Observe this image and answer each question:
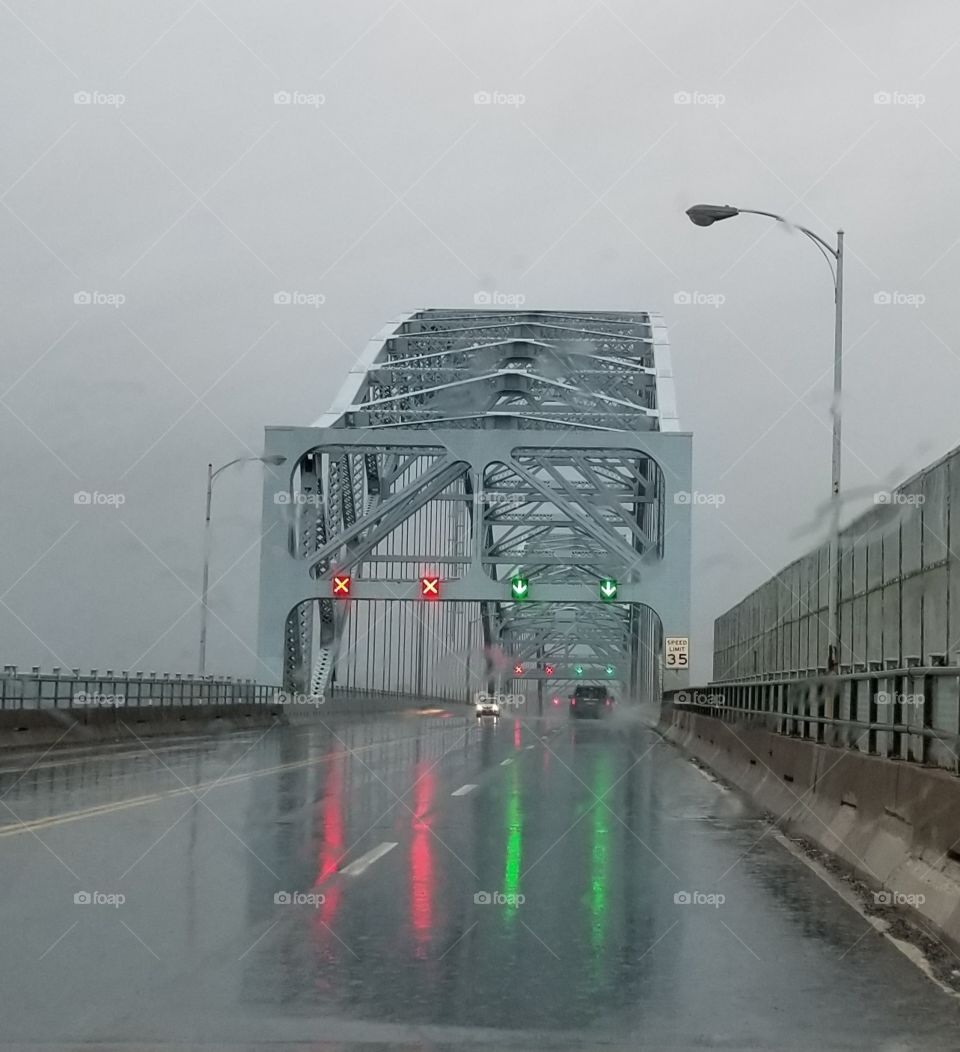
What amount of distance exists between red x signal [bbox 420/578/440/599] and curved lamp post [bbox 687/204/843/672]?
2970cm

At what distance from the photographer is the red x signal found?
2117 inches

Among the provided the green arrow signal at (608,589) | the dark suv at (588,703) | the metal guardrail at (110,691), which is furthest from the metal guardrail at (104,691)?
the dark suv at (588,703)

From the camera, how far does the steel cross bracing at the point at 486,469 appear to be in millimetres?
64562

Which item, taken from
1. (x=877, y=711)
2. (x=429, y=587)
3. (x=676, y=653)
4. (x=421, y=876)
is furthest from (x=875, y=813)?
(x=429, y=587)

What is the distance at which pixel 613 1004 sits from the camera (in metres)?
7.32

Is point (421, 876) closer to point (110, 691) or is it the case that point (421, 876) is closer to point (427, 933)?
point (427, 933)

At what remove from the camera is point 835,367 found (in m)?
24.8

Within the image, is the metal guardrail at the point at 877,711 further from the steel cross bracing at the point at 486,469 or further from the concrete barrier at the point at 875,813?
the steel cross bracing at the point at 486,469

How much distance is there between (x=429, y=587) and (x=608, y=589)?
6.44 m

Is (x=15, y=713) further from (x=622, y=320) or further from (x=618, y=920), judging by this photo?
(x=622, y=320)

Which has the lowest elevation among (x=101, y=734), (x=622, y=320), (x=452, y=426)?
(x=101, y=734)

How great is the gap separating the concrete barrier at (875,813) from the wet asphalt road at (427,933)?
0.44m

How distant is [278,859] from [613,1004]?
218 inches

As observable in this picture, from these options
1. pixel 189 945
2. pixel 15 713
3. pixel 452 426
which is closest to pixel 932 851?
pixel 189 945
